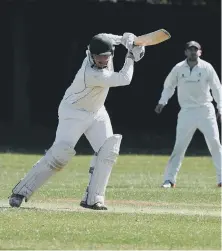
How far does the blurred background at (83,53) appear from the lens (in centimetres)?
2814

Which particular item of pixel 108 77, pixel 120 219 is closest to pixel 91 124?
pixel 108 77

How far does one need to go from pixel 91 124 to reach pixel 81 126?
14 cm

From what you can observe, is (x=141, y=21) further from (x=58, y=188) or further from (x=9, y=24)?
(x=58, y=188)

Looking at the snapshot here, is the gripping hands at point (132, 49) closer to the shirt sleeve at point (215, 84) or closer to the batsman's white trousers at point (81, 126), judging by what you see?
the batsman's white trousers at point (81, 126)

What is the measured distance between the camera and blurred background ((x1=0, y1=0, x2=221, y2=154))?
1108 inches

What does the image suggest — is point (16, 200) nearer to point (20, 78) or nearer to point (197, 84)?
point (197, 84)

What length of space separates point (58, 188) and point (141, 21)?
47.6ft

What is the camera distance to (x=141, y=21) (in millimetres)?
28203

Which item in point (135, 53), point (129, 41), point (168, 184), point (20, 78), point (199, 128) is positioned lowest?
point (168, 184)

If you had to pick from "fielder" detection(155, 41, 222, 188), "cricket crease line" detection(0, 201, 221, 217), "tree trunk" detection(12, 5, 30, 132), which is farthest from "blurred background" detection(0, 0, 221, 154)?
"cricket crease line" detection(0, 201, 221, 217)

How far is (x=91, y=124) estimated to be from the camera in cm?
1108

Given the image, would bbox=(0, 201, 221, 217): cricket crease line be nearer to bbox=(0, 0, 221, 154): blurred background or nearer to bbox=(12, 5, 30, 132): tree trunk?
bbox=(0, 0, 221, 154): blurred background

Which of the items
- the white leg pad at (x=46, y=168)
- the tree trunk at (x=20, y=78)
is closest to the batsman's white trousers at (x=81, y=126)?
the white leg pad at (x=46, y=168)

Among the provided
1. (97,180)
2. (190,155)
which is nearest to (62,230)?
(97,180)
